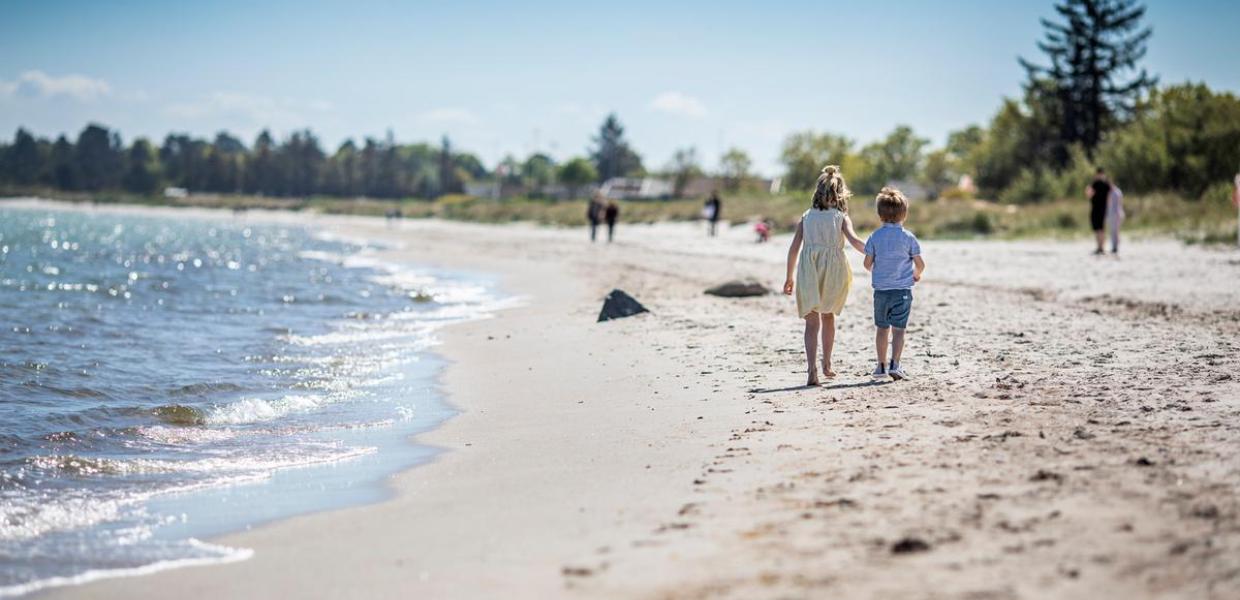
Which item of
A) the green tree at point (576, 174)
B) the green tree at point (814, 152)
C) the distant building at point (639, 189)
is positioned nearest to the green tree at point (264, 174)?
the green tree at point (576, 174)

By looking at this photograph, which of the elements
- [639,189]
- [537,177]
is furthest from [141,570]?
[537,177]

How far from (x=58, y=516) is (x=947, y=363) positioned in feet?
21.4

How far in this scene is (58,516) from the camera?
5.50 meters

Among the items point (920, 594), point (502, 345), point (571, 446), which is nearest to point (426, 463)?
point (571, 446)

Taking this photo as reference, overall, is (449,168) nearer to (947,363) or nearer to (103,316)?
(103,316)

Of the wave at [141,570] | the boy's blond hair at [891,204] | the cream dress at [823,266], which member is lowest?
the wave at [141,570]

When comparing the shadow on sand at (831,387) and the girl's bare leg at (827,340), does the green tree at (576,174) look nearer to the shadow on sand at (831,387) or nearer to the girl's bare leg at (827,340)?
the girl's bare leg at (827,340)

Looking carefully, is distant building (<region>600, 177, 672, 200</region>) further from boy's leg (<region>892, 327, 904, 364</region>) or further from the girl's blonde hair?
boy's leg (<region>892, 327, 904, 364</region>)

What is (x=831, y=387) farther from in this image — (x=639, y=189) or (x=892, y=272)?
(x=639, y=189)

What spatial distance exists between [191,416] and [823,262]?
207 inches

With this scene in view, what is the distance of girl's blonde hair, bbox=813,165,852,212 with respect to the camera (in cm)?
808

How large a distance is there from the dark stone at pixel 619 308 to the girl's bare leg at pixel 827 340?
5.80 metres

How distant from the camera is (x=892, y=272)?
806 centimetres

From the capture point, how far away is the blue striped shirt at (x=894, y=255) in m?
8.04
